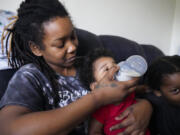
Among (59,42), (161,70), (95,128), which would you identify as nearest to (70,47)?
(59,42)

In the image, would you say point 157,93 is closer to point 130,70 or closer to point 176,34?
point 130,70

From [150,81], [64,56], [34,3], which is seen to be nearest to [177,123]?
[150,81]

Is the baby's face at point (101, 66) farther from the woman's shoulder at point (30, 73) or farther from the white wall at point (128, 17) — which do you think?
the white wall at point (128, 17)

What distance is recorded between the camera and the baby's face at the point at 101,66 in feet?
2.78

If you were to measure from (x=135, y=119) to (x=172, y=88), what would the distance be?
357 mm

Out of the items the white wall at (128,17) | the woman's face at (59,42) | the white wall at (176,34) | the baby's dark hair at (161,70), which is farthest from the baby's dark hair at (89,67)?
the white wall at (176,34)

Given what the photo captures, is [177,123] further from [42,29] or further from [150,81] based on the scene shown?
[42,29]

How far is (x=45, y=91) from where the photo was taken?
0.72 meters

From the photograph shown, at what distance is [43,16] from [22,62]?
0.31 m

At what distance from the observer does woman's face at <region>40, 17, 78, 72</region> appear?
719mm

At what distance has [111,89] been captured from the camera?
0.66 meters

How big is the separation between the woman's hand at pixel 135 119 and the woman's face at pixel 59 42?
41 centimetres

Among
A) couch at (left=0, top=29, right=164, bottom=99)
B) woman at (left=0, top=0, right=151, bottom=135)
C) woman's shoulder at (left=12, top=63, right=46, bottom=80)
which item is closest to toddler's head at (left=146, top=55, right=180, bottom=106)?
woman at (left=0, top=0, right=151, bottom=135)

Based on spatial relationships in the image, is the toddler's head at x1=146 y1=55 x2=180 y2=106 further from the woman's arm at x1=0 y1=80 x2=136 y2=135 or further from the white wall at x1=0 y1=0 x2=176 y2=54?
the white wall at x1=0 y1=0 x2=176 y2=54
